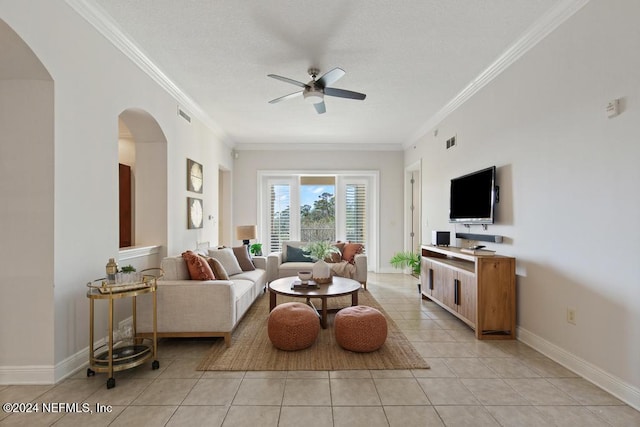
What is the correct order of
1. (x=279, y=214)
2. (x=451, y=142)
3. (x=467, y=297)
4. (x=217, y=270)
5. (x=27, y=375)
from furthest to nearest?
(x=279, y=214), (x=451, y=142), (x=217, y=270), (x=467, y=297), (x=27, y=375)

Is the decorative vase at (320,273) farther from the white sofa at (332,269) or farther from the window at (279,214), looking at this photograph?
the window at (279,214)

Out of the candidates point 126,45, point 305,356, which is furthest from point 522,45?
point 126,45

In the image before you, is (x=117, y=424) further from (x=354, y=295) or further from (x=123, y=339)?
(x=354, y=295)

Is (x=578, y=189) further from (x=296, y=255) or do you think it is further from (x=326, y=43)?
(x=296, y=255)

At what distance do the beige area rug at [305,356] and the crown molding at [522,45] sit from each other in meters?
3.06

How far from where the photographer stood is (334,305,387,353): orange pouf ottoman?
2.90 metres

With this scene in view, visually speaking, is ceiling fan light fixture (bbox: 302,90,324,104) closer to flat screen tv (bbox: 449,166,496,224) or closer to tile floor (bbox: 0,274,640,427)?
flat screen tv (bbox: 449,166,496,224)

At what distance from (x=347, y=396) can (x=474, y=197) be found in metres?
2.92

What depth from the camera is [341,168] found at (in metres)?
7.39

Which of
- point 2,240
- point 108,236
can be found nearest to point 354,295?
point 108,236

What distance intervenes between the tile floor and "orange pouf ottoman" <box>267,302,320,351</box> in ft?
1.26

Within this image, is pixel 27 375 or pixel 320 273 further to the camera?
pixel 320 273

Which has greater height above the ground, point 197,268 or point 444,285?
point 197,268

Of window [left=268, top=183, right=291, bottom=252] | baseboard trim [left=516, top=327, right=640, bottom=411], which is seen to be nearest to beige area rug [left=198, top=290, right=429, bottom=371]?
baseboard trim [left=516, top=327, right=640, bottom=411]
